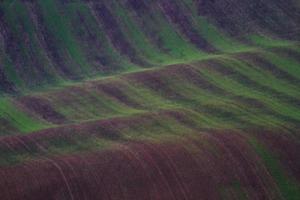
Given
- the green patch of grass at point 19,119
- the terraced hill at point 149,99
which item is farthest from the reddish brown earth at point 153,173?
the green patch of grass at point 19,119

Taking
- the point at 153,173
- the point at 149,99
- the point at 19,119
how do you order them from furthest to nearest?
the point at 149,99 < the point at 19,119 < the point at 153,173

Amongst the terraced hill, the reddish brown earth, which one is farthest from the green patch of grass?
the reddish brown earth

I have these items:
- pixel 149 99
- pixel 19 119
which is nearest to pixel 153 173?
pixel 19 119

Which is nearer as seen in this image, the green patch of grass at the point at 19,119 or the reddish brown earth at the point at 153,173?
the reddish brown earth at the point at 153,173

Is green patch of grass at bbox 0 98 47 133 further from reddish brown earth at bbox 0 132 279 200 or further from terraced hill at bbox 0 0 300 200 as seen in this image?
reddish brown earth at bbox 0 132 279 200

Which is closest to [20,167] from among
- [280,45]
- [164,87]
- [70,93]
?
[70,93]

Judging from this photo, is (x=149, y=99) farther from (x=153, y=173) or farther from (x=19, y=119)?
(x=153, y=173)

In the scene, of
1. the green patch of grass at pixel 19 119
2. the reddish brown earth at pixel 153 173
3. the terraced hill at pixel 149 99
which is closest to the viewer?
the reddish brown earth at pixel 153 173

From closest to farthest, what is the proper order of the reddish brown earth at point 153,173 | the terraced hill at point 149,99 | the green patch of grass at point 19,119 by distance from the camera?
the reddish brown earth at point 153,173
the terraced hill at point 149,99
the green patch of grass at point 19,119

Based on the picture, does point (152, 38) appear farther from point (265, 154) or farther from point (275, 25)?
point (265, 154)

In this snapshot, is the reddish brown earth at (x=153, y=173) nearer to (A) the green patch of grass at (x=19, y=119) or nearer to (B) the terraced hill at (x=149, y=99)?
(B) the terraced hill at (x=149, y=99)
